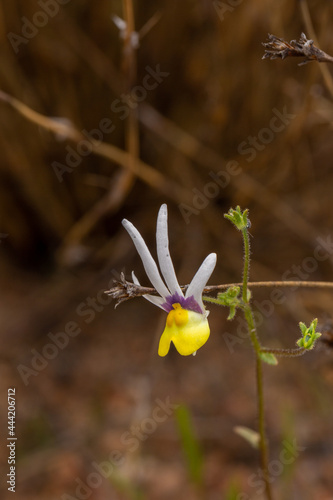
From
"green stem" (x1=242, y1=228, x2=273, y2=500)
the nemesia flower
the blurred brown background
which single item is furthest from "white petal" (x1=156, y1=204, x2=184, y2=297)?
the blurred brown background

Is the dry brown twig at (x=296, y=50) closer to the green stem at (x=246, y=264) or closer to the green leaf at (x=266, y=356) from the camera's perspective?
the green stem at (x=246, y=264)

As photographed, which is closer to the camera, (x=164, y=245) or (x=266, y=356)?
(x=164, y=245)

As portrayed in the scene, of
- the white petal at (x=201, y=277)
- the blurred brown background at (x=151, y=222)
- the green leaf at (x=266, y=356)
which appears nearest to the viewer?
the white petal at (x=201, y=277)

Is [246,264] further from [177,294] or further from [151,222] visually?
[151,222]

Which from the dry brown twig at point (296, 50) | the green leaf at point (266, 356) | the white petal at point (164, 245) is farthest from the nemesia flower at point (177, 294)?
the dry brown twig at point (296, 50)

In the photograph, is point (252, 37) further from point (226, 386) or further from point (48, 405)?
point (48, 405)

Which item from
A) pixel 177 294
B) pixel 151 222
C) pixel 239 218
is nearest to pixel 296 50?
pixel 239 218
